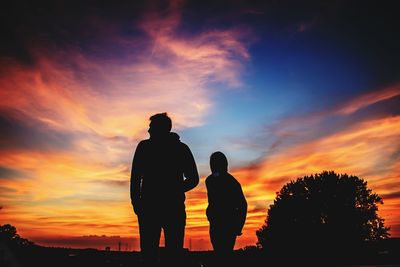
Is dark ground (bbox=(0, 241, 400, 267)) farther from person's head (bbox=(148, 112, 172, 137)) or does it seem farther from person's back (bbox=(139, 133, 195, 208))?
person's head (bbox=(148, 112, 172, 137))

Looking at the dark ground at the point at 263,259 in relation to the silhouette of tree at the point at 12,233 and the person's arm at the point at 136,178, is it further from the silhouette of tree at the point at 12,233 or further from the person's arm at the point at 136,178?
the silhouette of tree at the point at 12,233

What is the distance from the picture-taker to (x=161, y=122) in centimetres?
441

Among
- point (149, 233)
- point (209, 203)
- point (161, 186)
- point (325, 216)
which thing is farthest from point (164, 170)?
point (325, 216)

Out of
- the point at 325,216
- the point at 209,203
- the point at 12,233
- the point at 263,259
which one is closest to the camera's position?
the point at 209,203

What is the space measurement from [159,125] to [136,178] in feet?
2.43

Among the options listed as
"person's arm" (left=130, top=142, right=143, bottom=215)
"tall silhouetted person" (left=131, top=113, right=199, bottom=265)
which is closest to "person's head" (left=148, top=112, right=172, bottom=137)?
"tall silhouetted person" (left=131, top=113, right=199, bottom=265)

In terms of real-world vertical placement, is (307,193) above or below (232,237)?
above

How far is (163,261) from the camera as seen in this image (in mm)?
4188

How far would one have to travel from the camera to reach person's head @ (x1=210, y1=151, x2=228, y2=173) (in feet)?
19.3

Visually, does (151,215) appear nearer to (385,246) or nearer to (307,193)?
(385,246)

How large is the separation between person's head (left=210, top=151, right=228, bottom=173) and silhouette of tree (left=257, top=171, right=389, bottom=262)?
1524 inches

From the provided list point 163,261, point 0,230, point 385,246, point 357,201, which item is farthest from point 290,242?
point 0,230

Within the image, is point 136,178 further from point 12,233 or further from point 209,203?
point 12,233

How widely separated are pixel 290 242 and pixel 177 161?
43.2 meters
